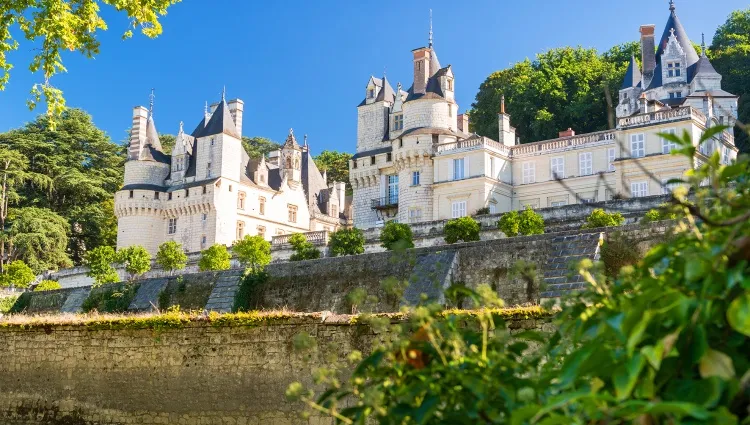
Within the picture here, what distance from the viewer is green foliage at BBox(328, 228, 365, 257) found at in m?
30.9

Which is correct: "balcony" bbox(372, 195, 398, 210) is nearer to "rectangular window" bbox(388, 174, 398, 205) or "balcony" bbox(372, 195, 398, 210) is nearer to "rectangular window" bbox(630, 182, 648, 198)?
"rectangular window" bbox(388, 174, 398, 205)

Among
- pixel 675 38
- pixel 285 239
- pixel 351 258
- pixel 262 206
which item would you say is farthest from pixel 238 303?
pixel 675 38

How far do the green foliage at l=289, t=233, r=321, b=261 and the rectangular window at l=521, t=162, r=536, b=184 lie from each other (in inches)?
411

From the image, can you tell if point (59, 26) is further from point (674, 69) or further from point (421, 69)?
point (674, 69)

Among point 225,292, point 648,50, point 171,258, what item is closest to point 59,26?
point 225,292

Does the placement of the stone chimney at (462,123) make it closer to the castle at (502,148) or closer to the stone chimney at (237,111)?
the castle at (502,148)

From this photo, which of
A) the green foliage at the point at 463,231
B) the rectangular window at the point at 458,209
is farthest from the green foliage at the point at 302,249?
the rectangular window at the point at 458,209

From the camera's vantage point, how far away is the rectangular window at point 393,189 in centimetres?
4206

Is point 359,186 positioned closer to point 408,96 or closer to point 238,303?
point 408,96

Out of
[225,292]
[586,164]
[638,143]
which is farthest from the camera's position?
[586,164]

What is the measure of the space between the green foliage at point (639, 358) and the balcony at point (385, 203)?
3893 cm

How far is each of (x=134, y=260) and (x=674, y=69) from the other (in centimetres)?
2867

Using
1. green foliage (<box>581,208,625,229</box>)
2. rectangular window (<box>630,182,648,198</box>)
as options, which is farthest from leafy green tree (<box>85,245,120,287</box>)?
rectangular window (<box>630,182,648,198</box>)

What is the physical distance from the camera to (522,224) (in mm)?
27719
